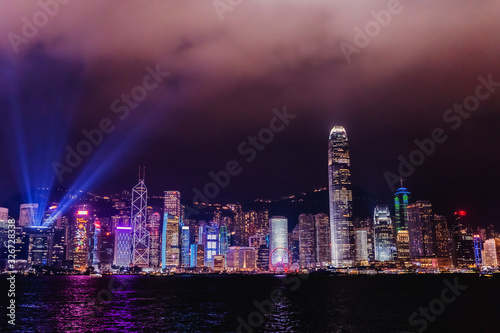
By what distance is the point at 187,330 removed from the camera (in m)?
53.6

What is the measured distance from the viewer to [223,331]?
5231cm

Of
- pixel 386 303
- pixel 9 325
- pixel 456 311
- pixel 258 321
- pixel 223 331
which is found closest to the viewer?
pixel 223 331

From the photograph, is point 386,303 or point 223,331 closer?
point 223,331

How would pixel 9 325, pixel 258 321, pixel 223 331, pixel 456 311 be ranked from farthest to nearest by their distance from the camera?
pixel 456 311
pixel 258 321
pixel 9 325
pixel 223 331

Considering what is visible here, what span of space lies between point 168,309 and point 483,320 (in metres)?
45.3

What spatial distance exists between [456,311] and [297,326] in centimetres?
2878

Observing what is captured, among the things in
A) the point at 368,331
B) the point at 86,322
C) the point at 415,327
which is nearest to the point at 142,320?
the point at 86,322

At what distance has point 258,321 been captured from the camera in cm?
6050

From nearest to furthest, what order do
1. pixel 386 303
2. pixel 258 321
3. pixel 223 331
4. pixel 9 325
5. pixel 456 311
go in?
pixel 223 331, pixel 9 325, pixel 258 321, pixel 456 311, pixel 386 303

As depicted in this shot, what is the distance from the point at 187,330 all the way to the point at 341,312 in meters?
27.7

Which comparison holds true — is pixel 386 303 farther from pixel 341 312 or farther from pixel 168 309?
pixel 168 309

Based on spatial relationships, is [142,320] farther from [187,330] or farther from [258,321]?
[258,321]

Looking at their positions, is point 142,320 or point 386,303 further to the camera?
point 386,303

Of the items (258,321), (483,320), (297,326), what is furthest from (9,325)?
(483,320)
